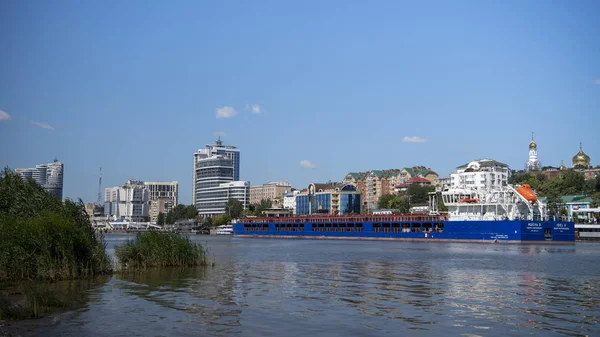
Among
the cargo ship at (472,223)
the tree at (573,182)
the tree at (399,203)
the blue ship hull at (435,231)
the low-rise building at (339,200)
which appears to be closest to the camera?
the blue ship hull at (435,231)

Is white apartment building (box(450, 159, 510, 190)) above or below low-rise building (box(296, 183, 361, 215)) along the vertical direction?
above

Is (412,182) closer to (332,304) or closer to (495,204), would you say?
(495,204)

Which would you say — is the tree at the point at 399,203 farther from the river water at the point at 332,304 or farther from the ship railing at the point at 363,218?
the river water at the point at 332,304

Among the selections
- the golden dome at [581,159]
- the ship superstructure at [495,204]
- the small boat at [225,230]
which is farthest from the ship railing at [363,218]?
the golden dome at [581,159]

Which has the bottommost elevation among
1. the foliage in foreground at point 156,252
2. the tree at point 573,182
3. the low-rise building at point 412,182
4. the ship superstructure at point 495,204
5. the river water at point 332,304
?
the river water at point 332,304

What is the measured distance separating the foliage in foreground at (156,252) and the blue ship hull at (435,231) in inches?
2218

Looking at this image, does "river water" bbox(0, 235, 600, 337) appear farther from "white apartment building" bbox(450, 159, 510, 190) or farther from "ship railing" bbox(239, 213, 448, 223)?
"white apartment building" bbox(450, 159, 510, 190)

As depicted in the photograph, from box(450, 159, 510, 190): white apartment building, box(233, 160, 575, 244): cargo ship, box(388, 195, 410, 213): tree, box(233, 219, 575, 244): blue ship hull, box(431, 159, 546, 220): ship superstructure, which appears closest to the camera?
box(233, 219, 575, 244): blue ship hull

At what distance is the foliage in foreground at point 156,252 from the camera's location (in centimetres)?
3481

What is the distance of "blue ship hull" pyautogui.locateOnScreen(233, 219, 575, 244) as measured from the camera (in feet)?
267

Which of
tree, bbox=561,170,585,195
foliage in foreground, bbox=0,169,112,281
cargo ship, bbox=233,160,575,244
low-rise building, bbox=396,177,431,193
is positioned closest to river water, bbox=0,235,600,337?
foliage in foreground, bbox=0,169,112,281

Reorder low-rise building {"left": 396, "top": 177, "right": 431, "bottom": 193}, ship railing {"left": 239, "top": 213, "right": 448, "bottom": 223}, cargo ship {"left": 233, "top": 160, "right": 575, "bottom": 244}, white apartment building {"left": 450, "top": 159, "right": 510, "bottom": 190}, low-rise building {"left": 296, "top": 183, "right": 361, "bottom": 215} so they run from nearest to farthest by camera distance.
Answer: cargo ship {"left": 233, "top": 160, "right": 575, "bottom": 244} → ship railing {"left": 239, "top": 213, "right": 448, "bottom": 223} → white apartment building {"left": 450, "top": 159, "right": 510, "bottom": 190} → low-rise building {"left": 296, "top": 183, "right": 361, "bottom": 215} → low-rise building {"left": 396, "top": 177, "right": 431, "bottom": 193}

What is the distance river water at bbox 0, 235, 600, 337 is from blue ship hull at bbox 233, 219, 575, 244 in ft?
147

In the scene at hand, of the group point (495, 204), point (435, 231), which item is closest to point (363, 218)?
point (435, 231)
